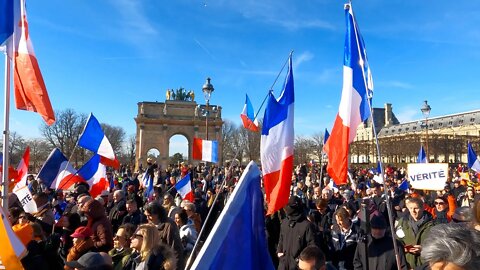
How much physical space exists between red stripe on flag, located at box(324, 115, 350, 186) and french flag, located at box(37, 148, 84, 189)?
7.18m

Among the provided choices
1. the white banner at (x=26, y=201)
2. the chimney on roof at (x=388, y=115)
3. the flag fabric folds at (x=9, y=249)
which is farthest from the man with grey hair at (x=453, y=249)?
the chimney on roof at (x=388, y=115)

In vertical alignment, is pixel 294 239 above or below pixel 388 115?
below

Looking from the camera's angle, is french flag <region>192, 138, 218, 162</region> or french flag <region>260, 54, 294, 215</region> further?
french flag <region>192, 138, 218, 162</region>

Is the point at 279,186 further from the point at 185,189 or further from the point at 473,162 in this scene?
the point at 473,162

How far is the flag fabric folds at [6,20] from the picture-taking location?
5.66 metres

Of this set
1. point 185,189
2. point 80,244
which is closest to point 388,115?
point 185,189

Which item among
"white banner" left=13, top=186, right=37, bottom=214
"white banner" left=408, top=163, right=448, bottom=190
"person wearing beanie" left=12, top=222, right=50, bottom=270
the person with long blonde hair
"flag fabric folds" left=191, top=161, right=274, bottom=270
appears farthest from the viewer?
"white banner" left=408, top=163, right=448, bottom=190

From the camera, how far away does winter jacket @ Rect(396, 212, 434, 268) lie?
5.57 meters

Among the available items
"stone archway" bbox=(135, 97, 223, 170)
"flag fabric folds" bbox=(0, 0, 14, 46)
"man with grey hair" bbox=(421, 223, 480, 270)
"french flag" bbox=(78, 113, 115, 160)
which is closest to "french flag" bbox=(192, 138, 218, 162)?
"french flag" bbox=(78, 113, 115, 160)

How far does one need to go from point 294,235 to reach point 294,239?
0.19 feet

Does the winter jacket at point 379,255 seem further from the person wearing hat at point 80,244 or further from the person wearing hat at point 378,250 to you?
the person wearing hat at point 80,244

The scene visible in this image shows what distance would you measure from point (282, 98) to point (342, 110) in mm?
1251

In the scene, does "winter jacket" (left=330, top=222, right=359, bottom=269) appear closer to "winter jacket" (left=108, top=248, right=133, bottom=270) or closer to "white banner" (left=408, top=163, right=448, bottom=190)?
"winter jacket" (left=108, top=248, right=133, bottom=270)

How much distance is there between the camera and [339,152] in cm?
582
